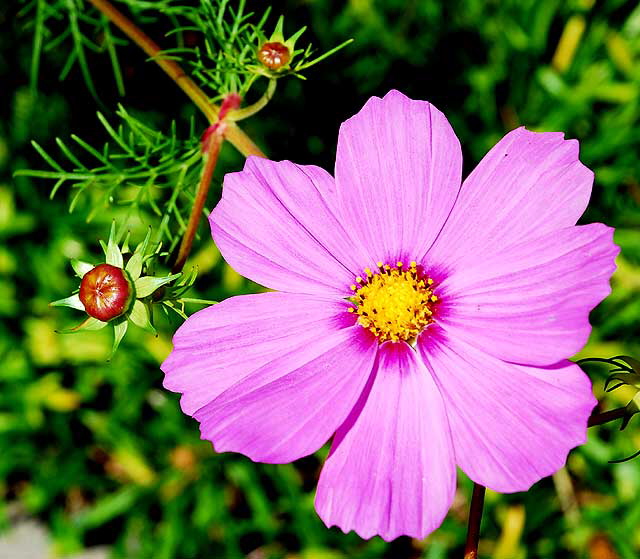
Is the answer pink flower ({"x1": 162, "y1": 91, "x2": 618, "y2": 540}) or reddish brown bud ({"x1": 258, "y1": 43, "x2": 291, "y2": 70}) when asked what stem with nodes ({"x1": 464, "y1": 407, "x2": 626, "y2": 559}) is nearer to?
pink flower ({"x1": 162, "y1": 91, "x2": 618, "y2": 540})

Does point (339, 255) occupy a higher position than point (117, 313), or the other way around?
point (117, 313)

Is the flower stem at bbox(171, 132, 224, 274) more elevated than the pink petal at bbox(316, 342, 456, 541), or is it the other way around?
the flower stem at bbox(171, 132, 224, 274)

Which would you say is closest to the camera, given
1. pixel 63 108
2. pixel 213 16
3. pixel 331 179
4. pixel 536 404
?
pixel 536 404

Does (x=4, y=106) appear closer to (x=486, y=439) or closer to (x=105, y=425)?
(x=105, y=425)

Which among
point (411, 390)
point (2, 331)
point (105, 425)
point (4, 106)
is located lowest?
point (105, 425)

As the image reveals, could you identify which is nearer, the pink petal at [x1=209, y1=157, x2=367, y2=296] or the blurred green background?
the pink petal at [x1=209, y1=157, x2=367, y2=296]

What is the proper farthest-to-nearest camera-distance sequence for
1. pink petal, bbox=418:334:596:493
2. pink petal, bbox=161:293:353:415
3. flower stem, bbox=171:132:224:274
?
flower stem, bbox=171:132:224:274 → pink petal, bbox=161:293:353:415 → pink petal, bbox=418:334:596:493

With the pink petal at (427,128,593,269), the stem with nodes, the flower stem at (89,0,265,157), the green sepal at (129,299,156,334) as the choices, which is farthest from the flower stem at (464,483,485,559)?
the flower stem at (89,0,265,157)

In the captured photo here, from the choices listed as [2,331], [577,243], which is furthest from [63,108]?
[577,243]
